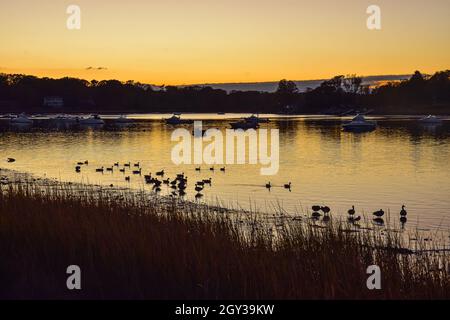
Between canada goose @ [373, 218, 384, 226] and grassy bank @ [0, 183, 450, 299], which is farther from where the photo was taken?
canada goose @ [373, 218, 384, 226]

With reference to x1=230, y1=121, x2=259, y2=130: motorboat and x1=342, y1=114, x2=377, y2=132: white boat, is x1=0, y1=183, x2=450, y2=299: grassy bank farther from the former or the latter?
x1=230, y1=121, x2=259, y2=130: motorboat

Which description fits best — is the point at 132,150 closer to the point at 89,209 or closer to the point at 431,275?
the point at 89,209

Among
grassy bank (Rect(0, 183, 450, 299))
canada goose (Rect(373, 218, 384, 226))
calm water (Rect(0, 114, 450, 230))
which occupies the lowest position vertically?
calm water (Rect(0, 114, 450, 230))

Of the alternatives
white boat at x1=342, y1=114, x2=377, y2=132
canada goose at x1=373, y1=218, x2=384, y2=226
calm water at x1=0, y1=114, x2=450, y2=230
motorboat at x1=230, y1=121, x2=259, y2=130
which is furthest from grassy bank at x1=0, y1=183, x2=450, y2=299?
motorboat at x1=230, y1=121, x2=259, y2=130

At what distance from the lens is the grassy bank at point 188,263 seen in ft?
34.0

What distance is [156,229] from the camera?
44.4ft

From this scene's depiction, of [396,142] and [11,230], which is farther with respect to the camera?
[396,142]

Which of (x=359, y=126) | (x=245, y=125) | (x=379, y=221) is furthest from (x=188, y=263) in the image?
(x=245, y=125)

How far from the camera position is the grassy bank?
1035 centimetres

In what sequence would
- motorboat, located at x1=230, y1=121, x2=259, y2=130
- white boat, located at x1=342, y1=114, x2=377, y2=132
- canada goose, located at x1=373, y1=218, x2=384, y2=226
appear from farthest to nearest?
motorboat, located at x1=230, y1=121, x2=259, y2=130, white boat, located at x1=342, y1=114, x2=377, y2=132, canada goose, located at x1=373, y1=218, x2=384, y2=226

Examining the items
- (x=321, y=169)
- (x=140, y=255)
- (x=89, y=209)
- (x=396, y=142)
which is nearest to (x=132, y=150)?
(x=321, y=169)

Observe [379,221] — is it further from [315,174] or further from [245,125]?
[245,125]

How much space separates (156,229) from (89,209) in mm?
3610
